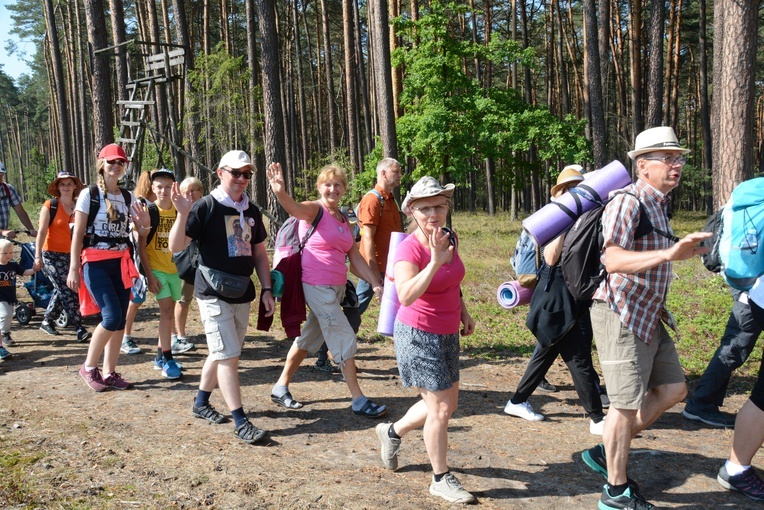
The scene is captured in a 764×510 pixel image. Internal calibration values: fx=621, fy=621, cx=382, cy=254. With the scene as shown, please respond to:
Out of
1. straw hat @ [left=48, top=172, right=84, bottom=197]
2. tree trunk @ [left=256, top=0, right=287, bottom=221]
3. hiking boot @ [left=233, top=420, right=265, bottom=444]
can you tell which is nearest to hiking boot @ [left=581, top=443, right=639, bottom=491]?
hiking boot @ [left=233, top=420, right=265, bottom=444]

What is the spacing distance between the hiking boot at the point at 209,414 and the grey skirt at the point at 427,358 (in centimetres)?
202

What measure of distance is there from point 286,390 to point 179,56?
11.4 m

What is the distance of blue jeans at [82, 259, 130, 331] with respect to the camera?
5.69 m

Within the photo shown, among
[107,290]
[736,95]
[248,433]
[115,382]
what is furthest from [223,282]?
[736,95]

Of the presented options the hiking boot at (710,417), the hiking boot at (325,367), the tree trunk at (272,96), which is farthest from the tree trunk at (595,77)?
the hiking boot at (710,417)

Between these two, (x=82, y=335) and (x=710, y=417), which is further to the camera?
(x=82, y=335)

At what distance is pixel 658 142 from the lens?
11.5 feet

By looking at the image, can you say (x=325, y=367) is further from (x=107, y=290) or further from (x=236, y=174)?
(x=236, y=174)

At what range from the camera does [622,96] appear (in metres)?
34.3

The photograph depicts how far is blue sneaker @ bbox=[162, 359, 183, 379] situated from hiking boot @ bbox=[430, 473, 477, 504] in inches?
138

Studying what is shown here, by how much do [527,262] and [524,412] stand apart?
130 cm

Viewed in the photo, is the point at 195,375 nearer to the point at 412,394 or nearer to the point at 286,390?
the point at 286,390

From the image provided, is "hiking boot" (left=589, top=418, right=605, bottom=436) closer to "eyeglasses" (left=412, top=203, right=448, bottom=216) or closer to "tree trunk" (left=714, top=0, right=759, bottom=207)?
"eyeglasses" (left=412, top=203, right=448, bottom=216)

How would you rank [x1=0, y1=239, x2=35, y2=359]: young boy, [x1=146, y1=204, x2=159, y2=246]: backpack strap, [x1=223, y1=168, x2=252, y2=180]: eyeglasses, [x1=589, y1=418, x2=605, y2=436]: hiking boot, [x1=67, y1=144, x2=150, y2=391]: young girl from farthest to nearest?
1. [x1=0, y1=239, x2=35, y2=359]: young boy
2. [x1=146, y1=204, x2=159, y2=246]: backpack strap
3. [x1=67, y1=144, x2=150, y2=391]: young girl
4. [x1=589, y1=418, x2=605, y2=436]: hiking boot
5. [x1=223, y1=168, x2=252, y2=180]: eyeglasses
